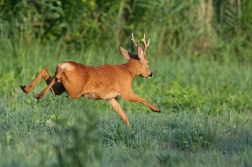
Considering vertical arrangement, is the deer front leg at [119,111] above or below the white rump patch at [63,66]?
Answer: below

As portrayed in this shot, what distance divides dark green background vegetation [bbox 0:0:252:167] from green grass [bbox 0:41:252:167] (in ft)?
0.06

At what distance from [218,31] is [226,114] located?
540 centimetres

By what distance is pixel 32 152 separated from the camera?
5504 mm

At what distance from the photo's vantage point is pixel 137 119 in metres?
7.86

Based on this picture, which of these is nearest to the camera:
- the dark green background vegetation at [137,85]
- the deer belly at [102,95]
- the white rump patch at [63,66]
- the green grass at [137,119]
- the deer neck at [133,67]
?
the green grass at [137,119]


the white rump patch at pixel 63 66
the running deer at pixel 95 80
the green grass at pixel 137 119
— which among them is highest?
the white rump patch at pixel 63 66

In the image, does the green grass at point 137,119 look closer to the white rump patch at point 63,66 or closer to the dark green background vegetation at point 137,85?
the dark green background vegetation at point 137,85

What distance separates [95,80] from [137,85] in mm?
3567

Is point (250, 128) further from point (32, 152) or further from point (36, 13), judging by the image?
point (36, 13)

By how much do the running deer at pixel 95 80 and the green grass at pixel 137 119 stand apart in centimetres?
23

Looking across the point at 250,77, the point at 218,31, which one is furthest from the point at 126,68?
the point at 218,31

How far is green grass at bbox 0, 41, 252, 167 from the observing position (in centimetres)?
558

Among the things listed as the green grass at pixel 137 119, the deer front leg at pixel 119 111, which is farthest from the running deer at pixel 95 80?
the green grass at pixel 137 119

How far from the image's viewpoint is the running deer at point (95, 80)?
699 cm
